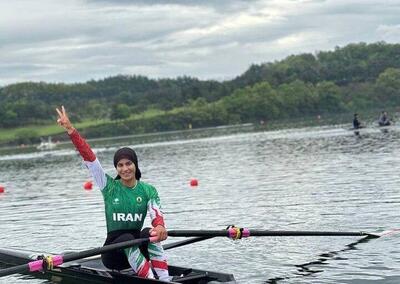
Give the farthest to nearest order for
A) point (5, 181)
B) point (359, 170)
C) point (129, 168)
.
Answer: point (5, 181) < point (359, 170) < point (129, 168)

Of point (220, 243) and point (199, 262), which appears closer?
point (199, 262)

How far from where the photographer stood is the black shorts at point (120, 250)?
11.5 meters

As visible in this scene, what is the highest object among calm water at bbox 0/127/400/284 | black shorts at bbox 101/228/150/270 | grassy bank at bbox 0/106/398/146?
grassy bank at bbox 0/106/398/146

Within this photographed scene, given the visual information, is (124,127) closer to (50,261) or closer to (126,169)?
(50,261)

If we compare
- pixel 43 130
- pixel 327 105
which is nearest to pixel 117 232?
pixel 43 130

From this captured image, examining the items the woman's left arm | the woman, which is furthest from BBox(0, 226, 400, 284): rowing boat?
the woman

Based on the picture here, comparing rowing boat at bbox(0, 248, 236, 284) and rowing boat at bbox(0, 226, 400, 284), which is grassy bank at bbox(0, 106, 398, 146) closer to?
rowing boat at bbox(0, 248, 236, 284)

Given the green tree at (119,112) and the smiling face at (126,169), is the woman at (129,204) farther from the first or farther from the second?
the green tree at (119,112)

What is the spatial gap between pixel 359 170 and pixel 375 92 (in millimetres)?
164835

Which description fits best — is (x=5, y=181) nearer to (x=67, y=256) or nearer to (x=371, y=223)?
(x=371, y=223)

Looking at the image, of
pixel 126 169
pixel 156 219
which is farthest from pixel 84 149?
pixel 156 219

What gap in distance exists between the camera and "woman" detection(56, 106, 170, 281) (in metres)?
11.1

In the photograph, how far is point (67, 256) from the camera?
11281 mm

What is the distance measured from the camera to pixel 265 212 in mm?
22750
